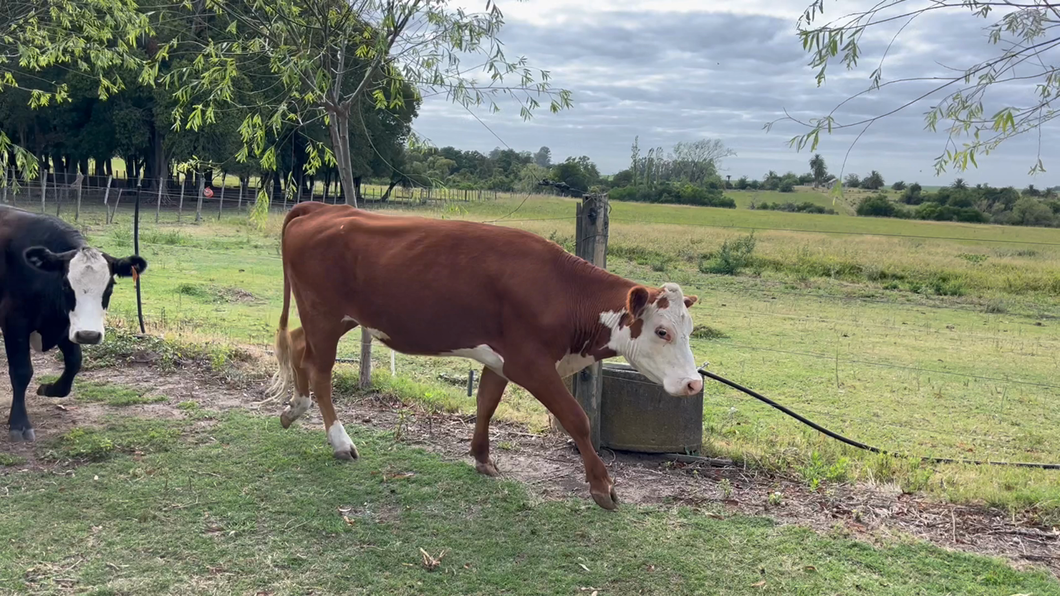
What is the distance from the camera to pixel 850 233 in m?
40.9

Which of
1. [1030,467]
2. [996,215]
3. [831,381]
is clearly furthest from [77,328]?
[996,215]

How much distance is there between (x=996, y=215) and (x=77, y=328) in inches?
2437

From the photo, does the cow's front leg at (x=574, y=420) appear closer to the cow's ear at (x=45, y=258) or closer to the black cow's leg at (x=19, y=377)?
the cow's ear at (x=45, y=258)

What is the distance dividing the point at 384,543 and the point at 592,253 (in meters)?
2.51

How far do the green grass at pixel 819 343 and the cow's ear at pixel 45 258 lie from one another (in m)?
2.09

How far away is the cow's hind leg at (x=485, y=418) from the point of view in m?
5.18

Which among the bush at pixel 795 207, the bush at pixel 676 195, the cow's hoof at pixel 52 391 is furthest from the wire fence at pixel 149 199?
the bush at pixel 795 207

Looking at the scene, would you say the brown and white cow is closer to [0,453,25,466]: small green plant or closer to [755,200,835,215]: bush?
[0,453,25,466]: small green plant

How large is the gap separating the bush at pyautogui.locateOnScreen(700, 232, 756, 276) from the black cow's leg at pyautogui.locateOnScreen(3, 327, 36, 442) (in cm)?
2175

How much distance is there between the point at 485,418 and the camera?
5219 millimetres

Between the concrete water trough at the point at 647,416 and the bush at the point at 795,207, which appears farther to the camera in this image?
the bush at the point at 795,207

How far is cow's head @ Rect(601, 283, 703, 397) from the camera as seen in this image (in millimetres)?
4355

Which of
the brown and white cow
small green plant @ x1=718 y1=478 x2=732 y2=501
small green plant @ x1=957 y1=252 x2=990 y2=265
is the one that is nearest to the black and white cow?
the brown and white cow

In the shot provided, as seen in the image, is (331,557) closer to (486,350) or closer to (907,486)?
(486,350)
